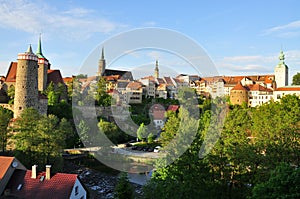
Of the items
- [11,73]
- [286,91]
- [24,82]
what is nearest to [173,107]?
[286,91]

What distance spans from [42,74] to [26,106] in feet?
38.3

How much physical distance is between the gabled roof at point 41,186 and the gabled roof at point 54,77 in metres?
26.6

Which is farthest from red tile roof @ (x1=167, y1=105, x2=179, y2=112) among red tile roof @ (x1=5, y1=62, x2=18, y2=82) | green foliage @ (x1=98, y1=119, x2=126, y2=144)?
red tile roof @ (x1=5, y1=62, x2=18, y2=82)

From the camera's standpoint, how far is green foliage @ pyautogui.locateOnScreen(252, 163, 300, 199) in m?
8.88

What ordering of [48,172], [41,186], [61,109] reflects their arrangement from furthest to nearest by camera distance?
[61,109] < [48,172] < [41,186]

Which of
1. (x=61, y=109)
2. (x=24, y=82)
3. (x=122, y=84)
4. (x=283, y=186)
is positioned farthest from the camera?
(x=122, y=84)

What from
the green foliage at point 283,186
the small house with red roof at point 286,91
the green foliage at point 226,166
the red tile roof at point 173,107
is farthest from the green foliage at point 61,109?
the small house with red roof at point 286,91

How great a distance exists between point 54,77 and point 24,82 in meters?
13.0

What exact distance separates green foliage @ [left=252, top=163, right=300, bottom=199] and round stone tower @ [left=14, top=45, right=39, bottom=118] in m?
25.9

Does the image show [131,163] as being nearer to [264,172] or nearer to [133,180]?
[133,180]

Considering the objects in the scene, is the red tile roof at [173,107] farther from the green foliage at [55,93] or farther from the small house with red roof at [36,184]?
the small house with red roof at [36,184]

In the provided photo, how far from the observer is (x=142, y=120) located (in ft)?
141

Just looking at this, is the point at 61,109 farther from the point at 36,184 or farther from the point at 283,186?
the point at 283,186

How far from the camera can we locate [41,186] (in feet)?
53.2
